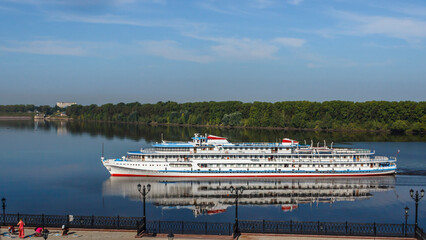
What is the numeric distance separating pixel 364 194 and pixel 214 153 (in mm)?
23215

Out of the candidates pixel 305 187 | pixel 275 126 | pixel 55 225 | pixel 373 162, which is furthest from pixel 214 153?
pixel 275 126

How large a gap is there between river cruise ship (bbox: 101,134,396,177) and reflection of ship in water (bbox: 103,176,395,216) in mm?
1725

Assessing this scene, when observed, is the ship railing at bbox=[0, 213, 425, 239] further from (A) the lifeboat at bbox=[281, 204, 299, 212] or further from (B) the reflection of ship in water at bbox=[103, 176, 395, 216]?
(A) the lifeboat at bbox=[281, 204, 299, 212]

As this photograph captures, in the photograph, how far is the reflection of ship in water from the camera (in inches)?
1957

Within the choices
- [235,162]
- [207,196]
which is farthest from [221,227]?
[235,162]

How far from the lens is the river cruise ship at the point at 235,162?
212 feet

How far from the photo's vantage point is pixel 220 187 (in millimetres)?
58438

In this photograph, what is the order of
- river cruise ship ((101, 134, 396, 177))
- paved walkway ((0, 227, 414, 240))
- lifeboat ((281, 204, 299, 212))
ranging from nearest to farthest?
paved walkway ((0, 227, 414, 240)), lifeboat ((281, 204, 299, 212)), river cruise ship ((101, 134, 396, 177))

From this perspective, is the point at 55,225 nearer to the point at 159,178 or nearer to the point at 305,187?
the point at 159,178

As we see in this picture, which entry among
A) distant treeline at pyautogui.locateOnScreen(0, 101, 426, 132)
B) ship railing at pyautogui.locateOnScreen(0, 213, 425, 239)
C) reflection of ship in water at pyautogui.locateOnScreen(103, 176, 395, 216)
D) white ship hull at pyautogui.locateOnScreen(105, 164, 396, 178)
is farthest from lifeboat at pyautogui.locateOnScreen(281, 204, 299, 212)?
distant treeline at pyautogui.locateOnScreen(0, 101, 426, 132)

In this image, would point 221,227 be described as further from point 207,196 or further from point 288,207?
point 207,196

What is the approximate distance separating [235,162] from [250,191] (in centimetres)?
990

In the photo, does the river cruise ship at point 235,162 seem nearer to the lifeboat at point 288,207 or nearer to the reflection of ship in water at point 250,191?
the reflection of ship in water at point 250,191

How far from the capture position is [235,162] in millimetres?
65000
